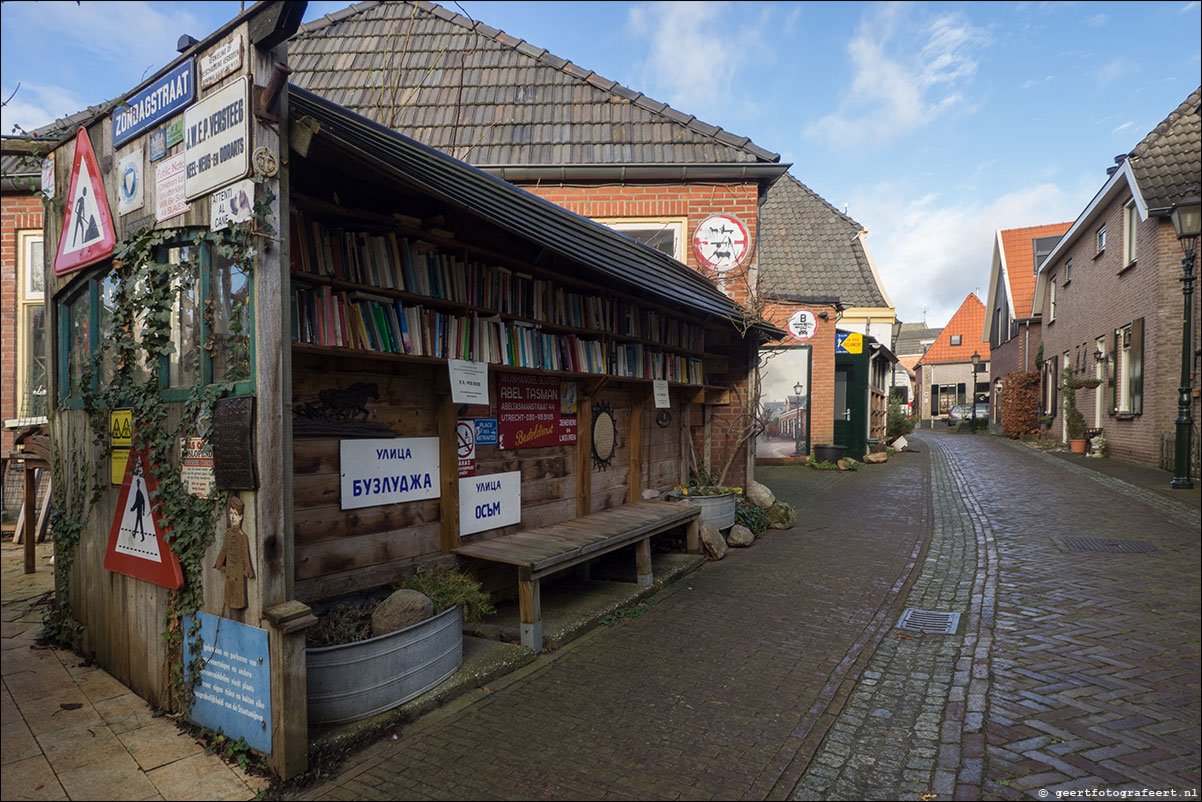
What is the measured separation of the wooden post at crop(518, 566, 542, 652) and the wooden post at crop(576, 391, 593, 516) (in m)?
2.00

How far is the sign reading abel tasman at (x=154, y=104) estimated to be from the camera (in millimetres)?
3436

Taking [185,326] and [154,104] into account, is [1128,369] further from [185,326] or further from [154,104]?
[154,104]

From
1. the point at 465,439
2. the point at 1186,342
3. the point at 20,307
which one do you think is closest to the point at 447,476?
the point at 465,439

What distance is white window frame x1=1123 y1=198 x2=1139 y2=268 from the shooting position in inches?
635

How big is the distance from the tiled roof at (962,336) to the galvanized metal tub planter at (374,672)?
171 ft

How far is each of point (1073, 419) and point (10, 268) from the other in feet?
75.3

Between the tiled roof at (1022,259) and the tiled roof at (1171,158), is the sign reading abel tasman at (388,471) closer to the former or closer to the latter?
the tiled roof at (1171,158)

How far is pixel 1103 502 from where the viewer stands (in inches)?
414

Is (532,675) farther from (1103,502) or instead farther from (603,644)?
(1103,502)

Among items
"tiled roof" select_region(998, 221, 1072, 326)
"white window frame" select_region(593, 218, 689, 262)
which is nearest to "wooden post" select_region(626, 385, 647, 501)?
"white window frame" select_region(593, 218, 689, 262)

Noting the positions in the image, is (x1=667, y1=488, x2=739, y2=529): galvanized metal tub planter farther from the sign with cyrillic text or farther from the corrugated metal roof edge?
the sign with cyrillic text

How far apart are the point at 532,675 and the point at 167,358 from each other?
8.85 feet

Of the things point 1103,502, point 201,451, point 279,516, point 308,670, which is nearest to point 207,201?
point 201,451

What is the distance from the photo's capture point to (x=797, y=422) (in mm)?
16672
